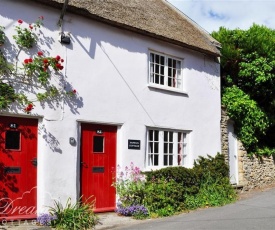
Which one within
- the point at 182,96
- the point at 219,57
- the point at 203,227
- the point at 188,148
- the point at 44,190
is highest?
the point at 219,57

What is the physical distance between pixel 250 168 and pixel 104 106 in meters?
7.09

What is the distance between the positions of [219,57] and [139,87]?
13.7ft

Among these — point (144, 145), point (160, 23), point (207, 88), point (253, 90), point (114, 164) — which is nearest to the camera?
point (114, 164)

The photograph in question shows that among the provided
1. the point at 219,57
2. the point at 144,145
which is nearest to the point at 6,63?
the point at 144,145

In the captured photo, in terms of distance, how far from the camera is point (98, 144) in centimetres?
1002

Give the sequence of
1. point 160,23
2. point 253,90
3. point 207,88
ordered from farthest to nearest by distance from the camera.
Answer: point 253,90 < point 207,88 < point 160,23

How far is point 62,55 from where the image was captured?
9.37 m

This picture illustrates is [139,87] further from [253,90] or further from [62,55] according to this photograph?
[253,90]

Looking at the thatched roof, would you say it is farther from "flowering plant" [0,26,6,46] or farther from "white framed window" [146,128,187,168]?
"white framed window" [146,128,187,168]

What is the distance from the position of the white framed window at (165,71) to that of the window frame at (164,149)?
1.38 meters

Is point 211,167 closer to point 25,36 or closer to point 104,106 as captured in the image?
point 104,106

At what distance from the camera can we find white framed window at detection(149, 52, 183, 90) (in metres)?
11.8

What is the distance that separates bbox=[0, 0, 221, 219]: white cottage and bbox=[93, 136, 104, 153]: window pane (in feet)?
0.08

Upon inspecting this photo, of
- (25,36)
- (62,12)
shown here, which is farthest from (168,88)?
(25,36)
